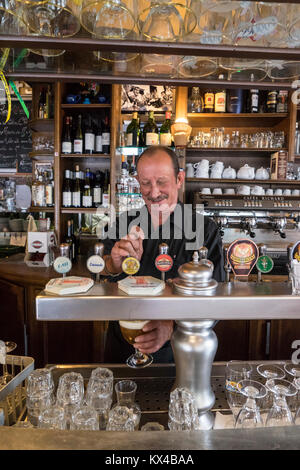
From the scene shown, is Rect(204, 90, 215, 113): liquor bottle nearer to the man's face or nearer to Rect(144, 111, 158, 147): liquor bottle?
Rect(144, 111, 158, 147): liquor bottle

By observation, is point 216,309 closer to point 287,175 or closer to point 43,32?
point 43,32

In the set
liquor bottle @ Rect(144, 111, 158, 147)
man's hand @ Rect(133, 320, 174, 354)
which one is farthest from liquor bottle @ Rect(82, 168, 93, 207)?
man's hand @ Rect(133, 320, 174, 354)

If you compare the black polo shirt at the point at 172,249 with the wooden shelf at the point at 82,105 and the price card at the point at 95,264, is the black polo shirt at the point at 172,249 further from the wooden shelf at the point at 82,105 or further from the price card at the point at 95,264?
the wooden shelf at the point at 82,105

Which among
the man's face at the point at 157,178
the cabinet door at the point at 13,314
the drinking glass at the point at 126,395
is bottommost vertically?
the cabinet door at the point at 13,314

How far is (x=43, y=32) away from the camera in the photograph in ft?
2.63

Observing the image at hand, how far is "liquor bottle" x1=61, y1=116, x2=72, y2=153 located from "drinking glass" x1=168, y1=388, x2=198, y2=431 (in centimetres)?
287

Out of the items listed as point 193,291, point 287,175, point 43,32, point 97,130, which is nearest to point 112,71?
point 43,32

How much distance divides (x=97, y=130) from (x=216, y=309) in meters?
3.07

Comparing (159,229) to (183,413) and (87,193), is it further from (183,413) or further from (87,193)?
(87,193)

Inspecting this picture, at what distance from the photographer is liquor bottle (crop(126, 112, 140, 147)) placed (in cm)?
338

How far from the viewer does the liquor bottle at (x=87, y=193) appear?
10.9ft

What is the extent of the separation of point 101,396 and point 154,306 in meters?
0.31

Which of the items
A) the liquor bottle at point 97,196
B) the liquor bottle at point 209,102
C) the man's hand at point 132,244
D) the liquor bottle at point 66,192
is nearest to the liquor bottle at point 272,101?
the liquor bottle at point 209,102

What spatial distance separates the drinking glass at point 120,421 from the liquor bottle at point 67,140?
286 centimetres
